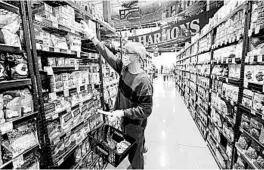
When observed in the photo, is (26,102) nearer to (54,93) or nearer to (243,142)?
(54,93)

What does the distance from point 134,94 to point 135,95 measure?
2 centimetres

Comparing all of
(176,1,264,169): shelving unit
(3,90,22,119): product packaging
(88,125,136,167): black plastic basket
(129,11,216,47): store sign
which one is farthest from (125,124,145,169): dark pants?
(129,11,216,47): store sign

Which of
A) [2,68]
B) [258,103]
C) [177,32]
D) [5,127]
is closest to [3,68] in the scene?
[2,68]

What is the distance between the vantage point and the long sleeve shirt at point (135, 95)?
1.51 meters

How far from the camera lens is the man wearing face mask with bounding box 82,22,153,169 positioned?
59.8 inches

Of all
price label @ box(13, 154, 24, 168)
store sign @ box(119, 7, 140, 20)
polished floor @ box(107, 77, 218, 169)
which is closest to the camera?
price label @ box(13, 154, 24, 168)

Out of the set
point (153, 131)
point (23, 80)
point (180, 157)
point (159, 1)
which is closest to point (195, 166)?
point (180, 157)

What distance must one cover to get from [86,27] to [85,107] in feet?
3.40

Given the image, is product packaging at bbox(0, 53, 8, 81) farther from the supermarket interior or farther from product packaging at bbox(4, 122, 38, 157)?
product packaging at bbox(4, 122, 38, 157)

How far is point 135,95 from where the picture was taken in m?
1.59

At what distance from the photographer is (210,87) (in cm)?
296

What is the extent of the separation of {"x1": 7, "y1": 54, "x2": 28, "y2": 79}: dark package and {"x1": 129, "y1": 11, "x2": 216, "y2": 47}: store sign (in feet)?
23.5

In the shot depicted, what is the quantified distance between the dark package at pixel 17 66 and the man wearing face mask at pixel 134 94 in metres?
0.83

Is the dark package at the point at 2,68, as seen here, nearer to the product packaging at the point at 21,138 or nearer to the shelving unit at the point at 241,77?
the product packaging at the point at 21,138
